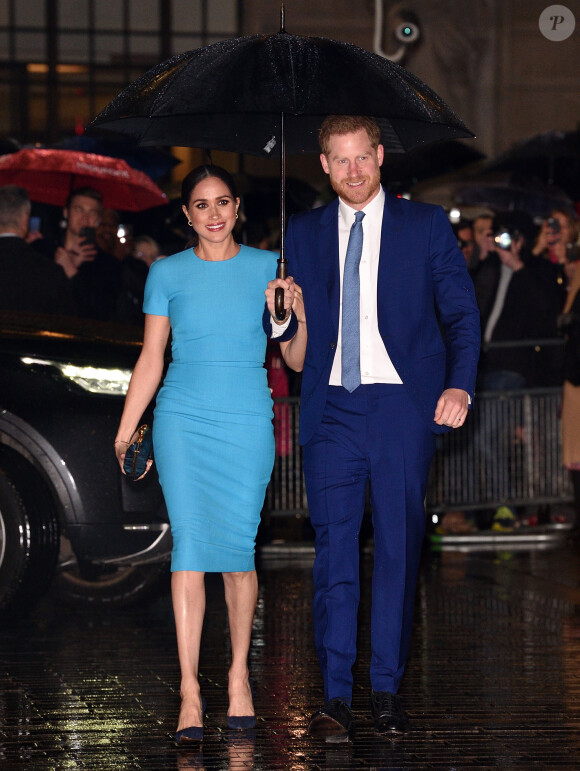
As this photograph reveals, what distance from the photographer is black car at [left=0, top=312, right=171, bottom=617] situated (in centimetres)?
833

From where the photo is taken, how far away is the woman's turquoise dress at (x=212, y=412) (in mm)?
6141

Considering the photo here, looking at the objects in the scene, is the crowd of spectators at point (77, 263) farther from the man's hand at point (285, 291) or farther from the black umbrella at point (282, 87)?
the man's hand at point (285, 291)

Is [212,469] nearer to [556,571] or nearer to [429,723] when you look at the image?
[429,723]

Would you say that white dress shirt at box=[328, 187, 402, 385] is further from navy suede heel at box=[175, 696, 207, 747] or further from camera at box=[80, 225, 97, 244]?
camera at box=[80, 225, 97, 244]

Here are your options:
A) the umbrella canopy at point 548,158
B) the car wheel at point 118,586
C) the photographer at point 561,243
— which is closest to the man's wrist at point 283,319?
the car wheel at point 118,586

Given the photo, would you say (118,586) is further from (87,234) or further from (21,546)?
(87,234)

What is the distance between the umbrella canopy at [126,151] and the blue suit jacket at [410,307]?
7.89 meters

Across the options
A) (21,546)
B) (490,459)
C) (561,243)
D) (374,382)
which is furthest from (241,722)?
(561,243)

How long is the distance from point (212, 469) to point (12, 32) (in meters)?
19.9

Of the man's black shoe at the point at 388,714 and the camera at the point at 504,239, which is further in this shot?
the camera at the point at 504,239

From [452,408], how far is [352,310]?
1.86ft

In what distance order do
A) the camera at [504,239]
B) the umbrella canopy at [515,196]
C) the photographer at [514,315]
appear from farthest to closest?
1. the umbrella canopy at [515,196]
2. the camera at [504,239]
3. the photographer at [514,315]

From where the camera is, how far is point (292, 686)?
23.0 feet

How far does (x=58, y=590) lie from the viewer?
9.44 meters
